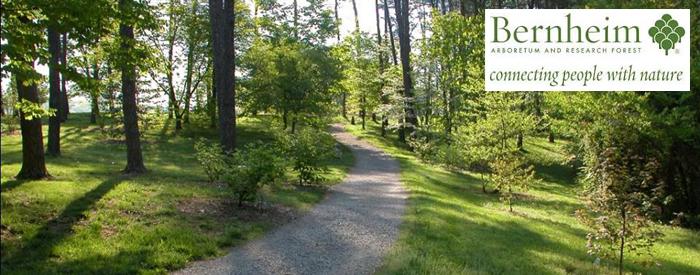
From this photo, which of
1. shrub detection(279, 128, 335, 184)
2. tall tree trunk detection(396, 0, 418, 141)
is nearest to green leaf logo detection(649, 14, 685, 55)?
shrub detection(279, 128, 335, 184)

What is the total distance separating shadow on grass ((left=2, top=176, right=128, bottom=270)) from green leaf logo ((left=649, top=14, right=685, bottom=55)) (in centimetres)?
1429

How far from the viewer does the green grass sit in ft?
24.8

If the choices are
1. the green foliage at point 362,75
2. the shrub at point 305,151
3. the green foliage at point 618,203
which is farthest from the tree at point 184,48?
the green foliage at point 618,203

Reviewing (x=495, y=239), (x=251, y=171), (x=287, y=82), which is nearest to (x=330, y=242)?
(x=251, y=171)

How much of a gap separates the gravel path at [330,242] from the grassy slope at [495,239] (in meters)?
0.44

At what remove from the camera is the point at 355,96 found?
40.5 metres

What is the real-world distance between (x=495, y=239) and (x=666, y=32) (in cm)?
841

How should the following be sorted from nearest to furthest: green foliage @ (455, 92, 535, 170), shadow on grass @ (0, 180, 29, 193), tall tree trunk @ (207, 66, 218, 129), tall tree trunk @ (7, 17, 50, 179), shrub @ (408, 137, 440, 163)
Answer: shadow on grass @ (0, 180, 29, 193) → tall tree trunk @ (7, 17, 50, 179) → green foliage @ (455, 92, 535, 170) → shrub @ (408, 137, 440, 163) → tall tree trunk @ (207, 66, 218, 129)

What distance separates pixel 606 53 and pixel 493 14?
119 inches

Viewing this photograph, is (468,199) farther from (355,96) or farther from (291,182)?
(355,96)

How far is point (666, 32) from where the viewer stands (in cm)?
1453

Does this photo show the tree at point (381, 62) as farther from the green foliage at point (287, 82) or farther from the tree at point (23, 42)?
the tree at point (23, 42)

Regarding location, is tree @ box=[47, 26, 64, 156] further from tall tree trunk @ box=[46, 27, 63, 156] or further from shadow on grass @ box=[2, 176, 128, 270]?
shadow on grass @ box=[2, 176, 128, 270]

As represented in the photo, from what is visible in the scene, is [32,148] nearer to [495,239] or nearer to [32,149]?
[32,149]
